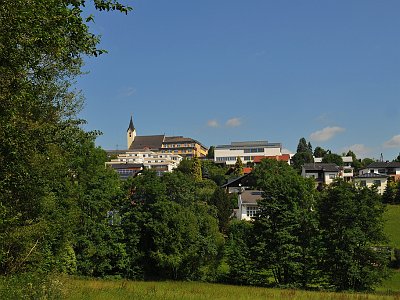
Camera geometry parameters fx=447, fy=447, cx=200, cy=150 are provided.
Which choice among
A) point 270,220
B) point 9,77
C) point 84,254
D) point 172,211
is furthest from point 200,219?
point 9,77

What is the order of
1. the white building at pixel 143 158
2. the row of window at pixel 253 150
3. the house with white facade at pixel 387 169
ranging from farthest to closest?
the white building at pixel 143 158 → the row of window at pixel 253 150 → the house with white facade at pixel 387 169

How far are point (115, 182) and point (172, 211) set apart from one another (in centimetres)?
535

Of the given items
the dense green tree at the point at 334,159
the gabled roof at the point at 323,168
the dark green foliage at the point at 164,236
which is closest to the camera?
the dark green foliage at the point at 164,236

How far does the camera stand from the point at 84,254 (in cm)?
3250

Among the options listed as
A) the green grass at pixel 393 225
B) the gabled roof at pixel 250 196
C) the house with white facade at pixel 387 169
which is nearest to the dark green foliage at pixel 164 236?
the green grass at pixel 393 225

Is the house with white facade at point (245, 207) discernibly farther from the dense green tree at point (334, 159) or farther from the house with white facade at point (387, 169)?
the dense green tree at point (334, 159)

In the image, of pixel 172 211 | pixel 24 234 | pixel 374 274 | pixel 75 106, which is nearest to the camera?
pixel 24 234

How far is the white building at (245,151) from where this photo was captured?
154375 millimetres

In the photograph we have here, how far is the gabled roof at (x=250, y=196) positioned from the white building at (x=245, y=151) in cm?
7135

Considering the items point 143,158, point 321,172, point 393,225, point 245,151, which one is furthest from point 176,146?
point 393,225

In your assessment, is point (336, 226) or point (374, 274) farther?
point (336, 226)

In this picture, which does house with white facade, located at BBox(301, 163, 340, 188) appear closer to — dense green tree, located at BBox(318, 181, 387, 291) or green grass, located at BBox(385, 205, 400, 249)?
green grass, located at BBox(385, 205, 400, 249)

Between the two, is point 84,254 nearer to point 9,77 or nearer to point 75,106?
point 75,106

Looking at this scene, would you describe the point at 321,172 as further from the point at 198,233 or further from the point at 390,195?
the point at 198,233
